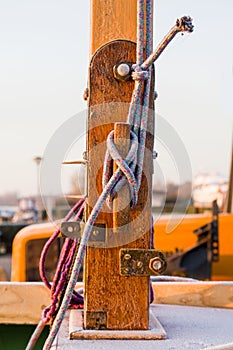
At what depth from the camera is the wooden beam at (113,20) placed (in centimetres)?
190

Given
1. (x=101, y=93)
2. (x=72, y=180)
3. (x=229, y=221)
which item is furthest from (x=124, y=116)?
(x=229, y=221)

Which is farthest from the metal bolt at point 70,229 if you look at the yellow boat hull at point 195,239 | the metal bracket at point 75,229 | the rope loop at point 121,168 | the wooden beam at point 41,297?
the yellow boat hull at point 195,239

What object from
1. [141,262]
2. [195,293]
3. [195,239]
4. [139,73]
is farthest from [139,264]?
[195,239]

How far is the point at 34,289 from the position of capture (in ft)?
8.17

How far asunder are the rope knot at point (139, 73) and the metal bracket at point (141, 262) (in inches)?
20.6

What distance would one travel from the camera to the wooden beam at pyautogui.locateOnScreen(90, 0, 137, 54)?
190 centimetres

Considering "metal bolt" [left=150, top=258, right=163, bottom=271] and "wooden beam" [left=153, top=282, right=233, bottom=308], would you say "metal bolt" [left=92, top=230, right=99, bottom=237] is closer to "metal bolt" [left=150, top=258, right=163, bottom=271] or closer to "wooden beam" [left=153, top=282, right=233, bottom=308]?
"metal bolt" [left=150, top=258, right=163, bottom=271]

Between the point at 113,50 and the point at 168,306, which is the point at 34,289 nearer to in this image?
the point at 168,306

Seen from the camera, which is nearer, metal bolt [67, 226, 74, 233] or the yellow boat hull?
metal bolt [67, 226, 74, 233]

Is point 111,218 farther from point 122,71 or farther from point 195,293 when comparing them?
point 195,293

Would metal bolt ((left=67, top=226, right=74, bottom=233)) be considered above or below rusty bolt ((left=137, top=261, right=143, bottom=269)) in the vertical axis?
above

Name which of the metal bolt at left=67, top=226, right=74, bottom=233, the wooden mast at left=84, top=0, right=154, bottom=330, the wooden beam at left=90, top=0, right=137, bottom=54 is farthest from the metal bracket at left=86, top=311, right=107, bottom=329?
the wooden beam at left=90, top=0, right=137, bottom=54

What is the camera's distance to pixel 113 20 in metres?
1.90

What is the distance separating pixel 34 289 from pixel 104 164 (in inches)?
34.4
